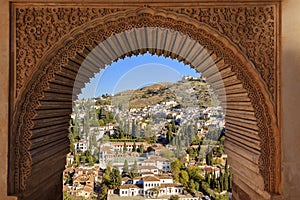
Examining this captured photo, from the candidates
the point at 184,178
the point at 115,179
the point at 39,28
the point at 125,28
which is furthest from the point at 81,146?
the point at 125,28

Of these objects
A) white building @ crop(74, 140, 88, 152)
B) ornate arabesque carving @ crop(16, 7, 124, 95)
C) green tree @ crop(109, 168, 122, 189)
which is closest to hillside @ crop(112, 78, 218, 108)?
white building @ crop(74, 140, 88, 152)

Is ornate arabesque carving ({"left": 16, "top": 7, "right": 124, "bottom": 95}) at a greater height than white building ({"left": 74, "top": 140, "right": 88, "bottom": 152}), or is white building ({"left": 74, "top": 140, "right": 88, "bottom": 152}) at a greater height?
ornate arabesque carving ({"left": 16, "top": 7, "right": 124, "bottom": 95})

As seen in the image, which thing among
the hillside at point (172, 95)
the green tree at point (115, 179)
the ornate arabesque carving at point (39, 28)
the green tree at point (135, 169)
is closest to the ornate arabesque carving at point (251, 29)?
the ornate arabesque carving at point (39, 28)

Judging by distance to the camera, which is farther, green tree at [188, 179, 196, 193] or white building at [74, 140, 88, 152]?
green tree at [188, 179, 196, 193]

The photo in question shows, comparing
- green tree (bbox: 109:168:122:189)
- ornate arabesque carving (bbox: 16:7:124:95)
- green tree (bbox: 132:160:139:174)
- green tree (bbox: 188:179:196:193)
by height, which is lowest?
A: green tree (bbox: 188:179:196:193)

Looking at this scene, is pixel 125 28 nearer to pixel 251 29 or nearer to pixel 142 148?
pixel 251 29

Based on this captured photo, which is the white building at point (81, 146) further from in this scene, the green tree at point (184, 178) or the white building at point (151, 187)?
the green tree at point (184, 178)

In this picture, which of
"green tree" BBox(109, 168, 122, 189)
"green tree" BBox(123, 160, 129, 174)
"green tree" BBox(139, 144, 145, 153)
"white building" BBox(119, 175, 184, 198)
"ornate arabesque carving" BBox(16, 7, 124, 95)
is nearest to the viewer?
"ornate arabesque carving" BBox(16, 7, 124, 95)

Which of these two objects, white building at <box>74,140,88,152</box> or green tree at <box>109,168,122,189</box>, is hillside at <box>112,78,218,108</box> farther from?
green tree at <box>109,168,122,189</box>
